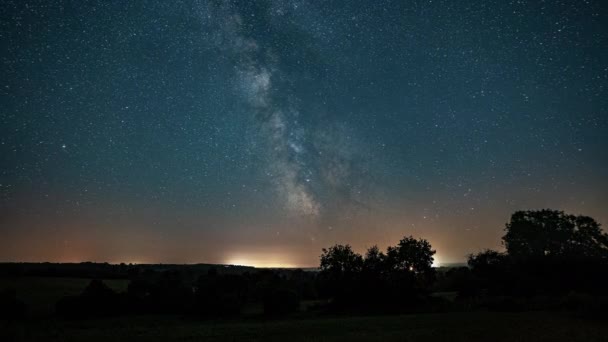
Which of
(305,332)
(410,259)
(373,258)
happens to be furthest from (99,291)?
(410,259)

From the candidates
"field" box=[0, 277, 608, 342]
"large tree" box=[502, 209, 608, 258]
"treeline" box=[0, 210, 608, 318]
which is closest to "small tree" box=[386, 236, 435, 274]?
"treeline" box=[0, 210, 608, 318]

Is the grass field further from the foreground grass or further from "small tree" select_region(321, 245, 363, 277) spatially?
"small tree" select_region(321, 245, 363, 277)

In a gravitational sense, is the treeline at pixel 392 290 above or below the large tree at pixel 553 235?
below

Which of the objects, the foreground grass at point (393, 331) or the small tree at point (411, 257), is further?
the small tree at point (411, 257)

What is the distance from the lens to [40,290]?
239ft

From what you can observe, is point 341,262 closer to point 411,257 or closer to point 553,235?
point 411,257

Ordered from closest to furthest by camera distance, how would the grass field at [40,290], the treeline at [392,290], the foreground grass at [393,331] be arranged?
the foreground grass at [393,331] → the treeline at [392,290] → the grass field at [40,290]

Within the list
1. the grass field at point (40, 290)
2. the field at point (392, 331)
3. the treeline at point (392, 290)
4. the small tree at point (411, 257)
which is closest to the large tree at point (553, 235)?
the treeline at point (392, 290)

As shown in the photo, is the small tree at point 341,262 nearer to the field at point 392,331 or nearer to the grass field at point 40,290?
the field at point 392,331

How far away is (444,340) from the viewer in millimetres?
24078

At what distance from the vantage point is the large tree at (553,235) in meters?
68.8

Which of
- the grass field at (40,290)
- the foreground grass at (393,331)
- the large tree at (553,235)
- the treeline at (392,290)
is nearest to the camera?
the foreground grass at (393,331)

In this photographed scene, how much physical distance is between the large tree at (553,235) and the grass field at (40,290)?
77893 mm

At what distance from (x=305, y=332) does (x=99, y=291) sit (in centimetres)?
3366
